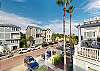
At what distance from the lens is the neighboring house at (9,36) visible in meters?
64.0

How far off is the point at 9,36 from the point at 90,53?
56652 mm

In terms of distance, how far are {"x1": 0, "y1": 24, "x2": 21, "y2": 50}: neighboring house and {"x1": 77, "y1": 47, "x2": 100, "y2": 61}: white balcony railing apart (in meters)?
51.2

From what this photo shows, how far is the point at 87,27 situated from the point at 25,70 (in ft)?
35.4

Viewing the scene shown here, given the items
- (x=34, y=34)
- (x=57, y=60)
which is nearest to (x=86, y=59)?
(x=57, y=60)

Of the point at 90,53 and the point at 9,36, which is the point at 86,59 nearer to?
the point at 90,53

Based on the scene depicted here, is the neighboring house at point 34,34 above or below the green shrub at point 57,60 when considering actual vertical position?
above

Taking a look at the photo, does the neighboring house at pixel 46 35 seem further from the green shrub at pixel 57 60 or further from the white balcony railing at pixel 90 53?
the white balcony railing at pixel 90 53

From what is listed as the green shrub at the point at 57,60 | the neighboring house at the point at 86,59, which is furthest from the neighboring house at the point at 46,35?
the neighboring house at the point at 86,59

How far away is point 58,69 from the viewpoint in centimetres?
1939

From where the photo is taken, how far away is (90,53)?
42.6 ft

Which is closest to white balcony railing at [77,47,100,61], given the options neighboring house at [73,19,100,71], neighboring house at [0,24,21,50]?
neighboring house at [73,19,100,71]

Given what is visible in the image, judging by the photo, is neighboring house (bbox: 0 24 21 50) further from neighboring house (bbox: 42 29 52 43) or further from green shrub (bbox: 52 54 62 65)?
green shrub (bbox: 52 54 62 65)

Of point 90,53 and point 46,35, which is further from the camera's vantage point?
point 46,35

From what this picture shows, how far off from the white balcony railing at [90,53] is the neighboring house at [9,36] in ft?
168
